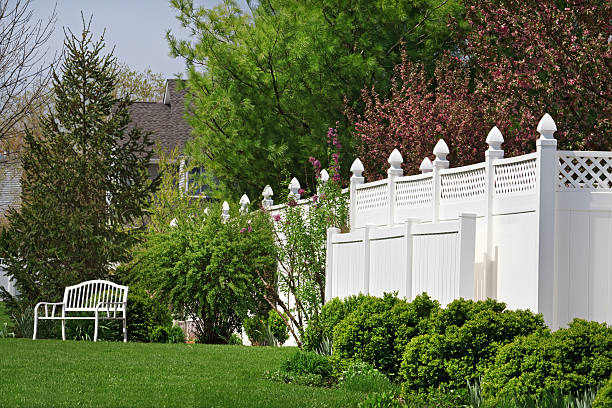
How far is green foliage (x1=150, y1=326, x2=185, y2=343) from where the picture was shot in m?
15.4

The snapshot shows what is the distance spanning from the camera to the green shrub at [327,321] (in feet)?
36.6

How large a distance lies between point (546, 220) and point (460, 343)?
65.2 inches

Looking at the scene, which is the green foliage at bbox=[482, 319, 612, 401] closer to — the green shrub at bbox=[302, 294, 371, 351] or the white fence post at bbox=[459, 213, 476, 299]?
the white fence post at bbox=[459, 213, 476, 299]

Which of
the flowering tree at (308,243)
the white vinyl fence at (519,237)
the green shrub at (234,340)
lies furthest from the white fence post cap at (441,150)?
the green shrub at (234,340)

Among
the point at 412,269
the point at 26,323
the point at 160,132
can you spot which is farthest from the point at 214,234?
the point at 160,132

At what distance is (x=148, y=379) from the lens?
9234 millimetres

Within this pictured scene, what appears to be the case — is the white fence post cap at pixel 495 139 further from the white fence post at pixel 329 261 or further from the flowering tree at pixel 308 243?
the flowering tree at pixel 308 243

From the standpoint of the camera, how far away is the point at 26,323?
15422mm

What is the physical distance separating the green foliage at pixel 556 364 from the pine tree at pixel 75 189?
10.1 meters

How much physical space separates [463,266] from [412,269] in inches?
45.6

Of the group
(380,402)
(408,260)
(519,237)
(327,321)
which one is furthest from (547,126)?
(327,321)

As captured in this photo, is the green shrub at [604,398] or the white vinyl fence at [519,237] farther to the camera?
the white vinyl fence at [519,237]

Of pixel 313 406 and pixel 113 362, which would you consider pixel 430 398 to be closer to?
pixel 313 406

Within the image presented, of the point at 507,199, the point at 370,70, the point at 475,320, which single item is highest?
the point at 370,70
